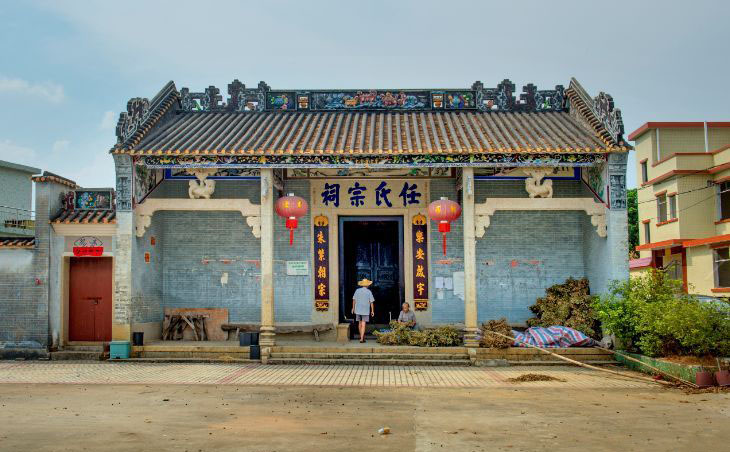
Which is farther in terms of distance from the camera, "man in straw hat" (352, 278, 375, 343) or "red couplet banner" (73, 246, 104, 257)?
"man in straw hat" (352, 278, 375, 343)

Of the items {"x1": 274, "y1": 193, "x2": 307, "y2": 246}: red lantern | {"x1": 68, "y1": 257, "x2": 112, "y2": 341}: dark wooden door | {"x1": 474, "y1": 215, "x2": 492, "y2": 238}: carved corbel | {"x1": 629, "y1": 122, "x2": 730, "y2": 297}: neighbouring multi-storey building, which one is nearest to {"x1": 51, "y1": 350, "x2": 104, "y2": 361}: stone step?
{"x1": 68, "y1": 257, "x2": 112, "y2": 341}: dark wooden door

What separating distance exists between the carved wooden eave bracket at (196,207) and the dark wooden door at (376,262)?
7.42 ft

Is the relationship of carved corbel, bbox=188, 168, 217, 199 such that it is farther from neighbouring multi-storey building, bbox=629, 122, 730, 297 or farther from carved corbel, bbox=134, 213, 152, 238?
neighbouring multi-storey building, bbox=629, 122, 730, 297

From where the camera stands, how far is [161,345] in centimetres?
1220

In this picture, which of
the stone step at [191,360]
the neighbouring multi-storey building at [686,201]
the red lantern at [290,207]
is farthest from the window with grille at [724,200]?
the stone step at [191,360]

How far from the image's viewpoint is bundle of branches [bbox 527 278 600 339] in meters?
12.4

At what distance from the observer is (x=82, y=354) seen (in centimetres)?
1202

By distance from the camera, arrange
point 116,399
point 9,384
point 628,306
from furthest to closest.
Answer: point 628,306 < point 9,384 < point 116,399

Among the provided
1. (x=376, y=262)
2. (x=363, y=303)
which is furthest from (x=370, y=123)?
(x=363, y=303)

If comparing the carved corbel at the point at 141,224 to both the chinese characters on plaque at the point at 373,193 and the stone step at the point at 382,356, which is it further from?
the stone step at the point at 382,356

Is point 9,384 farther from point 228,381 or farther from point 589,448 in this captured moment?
point 589,448

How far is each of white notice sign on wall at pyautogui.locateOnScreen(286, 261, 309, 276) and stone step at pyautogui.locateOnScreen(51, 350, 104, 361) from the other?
389 centimetres

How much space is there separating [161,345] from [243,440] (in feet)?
22.3

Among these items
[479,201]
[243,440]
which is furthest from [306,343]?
[243,440]
